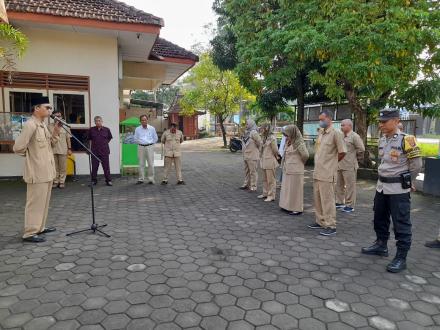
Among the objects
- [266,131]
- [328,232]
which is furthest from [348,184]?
[266,131]

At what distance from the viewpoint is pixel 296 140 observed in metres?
6.27

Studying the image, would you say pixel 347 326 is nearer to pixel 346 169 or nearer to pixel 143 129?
pixel 346 169

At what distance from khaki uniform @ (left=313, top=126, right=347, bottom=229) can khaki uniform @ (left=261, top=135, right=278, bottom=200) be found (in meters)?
2.11

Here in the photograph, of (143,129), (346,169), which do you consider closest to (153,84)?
(143,129)

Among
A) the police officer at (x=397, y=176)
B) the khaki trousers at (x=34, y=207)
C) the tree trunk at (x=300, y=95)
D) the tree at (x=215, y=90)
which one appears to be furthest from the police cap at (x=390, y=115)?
the tree at (x=215, y=90)

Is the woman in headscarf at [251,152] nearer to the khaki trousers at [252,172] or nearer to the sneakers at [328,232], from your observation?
the khaki trousers at [252,172]

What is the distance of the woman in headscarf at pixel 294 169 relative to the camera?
616cm

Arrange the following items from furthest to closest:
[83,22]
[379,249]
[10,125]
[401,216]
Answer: [10,125]
[83,22]
[379,249]
[401,216]

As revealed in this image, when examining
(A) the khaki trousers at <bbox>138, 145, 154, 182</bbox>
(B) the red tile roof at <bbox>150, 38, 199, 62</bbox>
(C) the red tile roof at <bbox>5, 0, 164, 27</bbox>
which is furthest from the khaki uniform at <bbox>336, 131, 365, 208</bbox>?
(B) the red tile roof at <bbox>150, 38, 199, 62</bbox>

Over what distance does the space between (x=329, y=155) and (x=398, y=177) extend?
1.35m

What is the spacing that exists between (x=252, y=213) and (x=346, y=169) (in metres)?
2.02

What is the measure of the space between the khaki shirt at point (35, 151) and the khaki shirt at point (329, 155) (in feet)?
12.7

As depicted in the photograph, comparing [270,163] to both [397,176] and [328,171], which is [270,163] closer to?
[328,171]

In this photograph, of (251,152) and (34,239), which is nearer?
(34,239)
